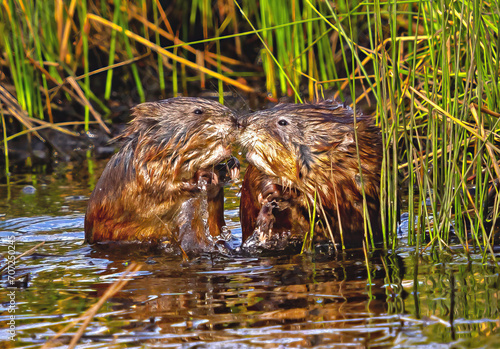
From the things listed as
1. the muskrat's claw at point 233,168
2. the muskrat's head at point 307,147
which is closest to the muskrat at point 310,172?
the muskrat's head at point 307,147

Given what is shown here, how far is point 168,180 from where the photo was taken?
4.25 m

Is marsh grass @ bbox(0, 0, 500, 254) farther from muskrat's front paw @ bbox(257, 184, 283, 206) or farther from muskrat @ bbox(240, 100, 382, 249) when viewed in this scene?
muskrat's front paw @ bbox(257, 184, 283, 206)

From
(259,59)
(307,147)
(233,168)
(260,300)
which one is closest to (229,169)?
(233,168)

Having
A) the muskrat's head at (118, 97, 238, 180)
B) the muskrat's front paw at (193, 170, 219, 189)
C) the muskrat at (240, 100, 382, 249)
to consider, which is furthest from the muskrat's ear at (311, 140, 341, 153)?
the muskrat's front paw at (193, 170, 219, 189)

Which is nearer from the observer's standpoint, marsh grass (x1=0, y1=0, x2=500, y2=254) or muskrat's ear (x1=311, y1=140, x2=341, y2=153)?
marsh grass (x1=0, y1=0, x2=500, y2=254)

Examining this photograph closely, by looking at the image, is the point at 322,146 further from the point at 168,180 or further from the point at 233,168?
the point at 168,180

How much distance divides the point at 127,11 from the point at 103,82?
2.95ft

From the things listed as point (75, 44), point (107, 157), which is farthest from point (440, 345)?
point (75, 44)

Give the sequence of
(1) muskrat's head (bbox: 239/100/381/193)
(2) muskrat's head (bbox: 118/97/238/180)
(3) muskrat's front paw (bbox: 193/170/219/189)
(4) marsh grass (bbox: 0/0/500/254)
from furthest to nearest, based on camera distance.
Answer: (3) muskrat's front paw (bbox: 193/170/219/189)
(2) muskrat's head (bbox: 118/97/238/180)
(1) muskrat's head (bbox: 239/100/381/193)
(4) marsh grass (bbox: 0/0/500/254)

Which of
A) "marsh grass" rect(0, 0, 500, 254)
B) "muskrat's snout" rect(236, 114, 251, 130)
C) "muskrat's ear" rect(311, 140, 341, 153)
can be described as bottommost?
"muskrat's ear" rect(311, 140, 341, 153)

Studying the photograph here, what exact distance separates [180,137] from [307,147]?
0.69 m

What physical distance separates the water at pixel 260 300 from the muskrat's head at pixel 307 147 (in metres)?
0.45

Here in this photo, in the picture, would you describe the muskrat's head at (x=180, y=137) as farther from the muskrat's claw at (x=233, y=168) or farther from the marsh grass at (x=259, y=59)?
the marsh grass at (x=259, y=59)

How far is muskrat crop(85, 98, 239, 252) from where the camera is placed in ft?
13.8
